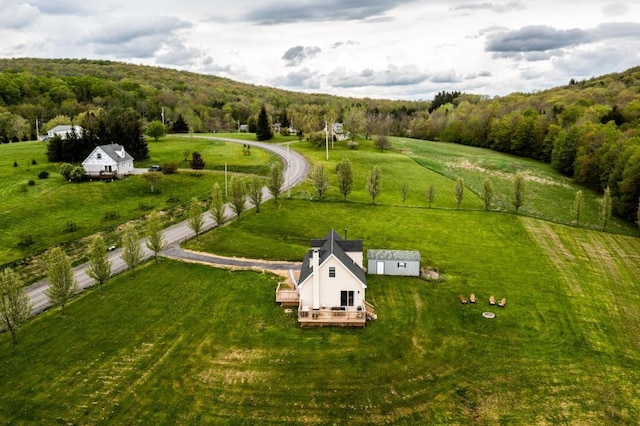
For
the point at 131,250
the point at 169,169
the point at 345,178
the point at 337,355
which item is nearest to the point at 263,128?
the point at 169,169

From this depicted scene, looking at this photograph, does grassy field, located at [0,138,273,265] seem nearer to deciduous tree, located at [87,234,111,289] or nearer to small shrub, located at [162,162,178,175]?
small shrub, located at [162,162,178,175]

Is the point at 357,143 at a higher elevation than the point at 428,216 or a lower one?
higher

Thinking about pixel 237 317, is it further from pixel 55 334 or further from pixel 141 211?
pixel 141 211

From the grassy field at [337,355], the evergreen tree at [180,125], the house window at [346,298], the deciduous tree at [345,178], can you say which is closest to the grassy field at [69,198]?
the grassy field at [337,355]

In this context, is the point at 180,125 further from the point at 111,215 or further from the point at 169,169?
the point at 111,215

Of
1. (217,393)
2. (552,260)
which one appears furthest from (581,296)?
(217,393)

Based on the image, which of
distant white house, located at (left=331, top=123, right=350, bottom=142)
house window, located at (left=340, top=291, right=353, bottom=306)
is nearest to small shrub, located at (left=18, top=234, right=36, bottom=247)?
house window, located at (left=340, top=291, right=353, bottom=306)
